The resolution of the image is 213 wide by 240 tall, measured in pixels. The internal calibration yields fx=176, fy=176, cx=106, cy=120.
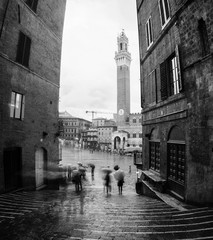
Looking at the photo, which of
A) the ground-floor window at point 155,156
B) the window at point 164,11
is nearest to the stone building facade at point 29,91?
the ground-floor window at point 155,156

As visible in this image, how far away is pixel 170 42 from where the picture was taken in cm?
964

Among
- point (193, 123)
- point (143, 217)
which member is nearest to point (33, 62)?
point (193, 123)

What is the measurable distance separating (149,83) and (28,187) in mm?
11016

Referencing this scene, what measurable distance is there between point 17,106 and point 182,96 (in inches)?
374

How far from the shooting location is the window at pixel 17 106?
1049cm

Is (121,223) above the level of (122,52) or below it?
below

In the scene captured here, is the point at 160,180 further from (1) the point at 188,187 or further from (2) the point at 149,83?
(2) the point at 149,83

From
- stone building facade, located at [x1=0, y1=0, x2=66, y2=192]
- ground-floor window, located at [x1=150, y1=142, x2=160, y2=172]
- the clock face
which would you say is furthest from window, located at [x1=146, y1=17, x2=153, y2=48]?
the clock face

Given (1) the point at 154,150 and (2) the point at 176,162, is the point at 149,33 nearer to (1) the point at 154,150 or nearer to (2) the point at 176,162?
(1) the point at 154,150

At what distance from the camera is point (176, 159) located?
884 centimetres

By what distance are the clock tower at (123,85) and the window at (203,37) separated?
6155 centimetres

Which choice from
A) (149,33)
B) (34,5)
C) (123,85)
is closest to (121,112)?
(123,85)

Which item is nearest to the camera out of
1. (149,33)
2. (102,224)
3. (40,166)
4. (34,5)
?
(102,224)

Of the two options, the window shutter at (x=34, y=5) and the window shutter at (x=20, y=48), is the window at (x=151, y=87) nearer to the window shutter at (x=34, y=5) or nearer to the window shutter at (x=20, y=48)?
the window shutter at (x=20, y=48)
